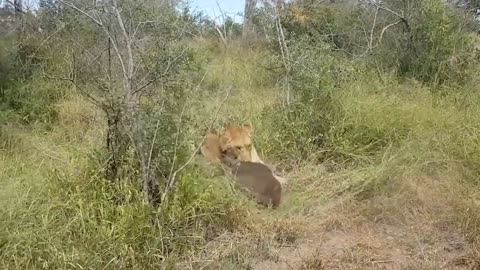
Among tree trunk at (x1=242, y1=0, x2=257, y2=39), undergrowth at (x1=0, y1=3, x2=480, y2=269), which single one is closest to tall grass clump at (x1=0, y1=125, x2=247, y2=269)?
undergrowth at (x1=0, y1=3, x2=480, y2=269)

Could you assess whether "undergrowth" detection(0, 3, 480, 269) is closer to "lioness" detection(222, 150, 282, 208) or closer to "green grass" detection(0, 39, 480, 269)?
"green grass" detection(0, 39, 480, 269)

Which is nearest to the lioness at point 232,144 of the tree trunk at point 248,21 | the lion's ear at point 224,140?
the lion's ear at point 224,140

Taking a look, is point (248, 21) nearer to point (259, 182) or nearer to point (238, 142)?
point (238, 142)

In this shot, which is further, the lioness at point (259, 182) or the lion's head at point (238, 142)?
the lion's head at point (238, 142)

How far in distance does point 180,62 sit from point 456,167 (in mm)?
2153

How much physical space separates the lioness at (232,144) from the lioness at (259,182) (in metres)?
0.25

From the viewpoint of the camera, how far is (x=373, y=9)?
7949mm

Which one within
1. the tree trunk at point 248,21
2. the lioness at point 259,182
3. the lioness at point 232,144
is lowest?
the lioness at point 259,182

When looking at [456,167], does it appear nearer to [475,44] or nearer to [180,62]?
[180,62]

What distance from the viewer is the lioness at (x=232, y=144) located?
396cm

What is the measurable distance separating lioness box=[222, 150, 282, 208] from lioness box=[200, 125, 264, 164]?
25 centimetres

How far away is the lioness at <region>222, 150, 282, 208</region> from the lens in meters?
3.56

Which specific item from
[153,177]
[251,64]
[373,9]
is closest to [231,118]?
[153,177]

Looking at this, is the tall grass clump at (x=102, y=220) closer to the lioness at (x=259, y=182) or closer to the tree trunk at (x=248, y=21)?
the lioness at (x=259, y=182)
